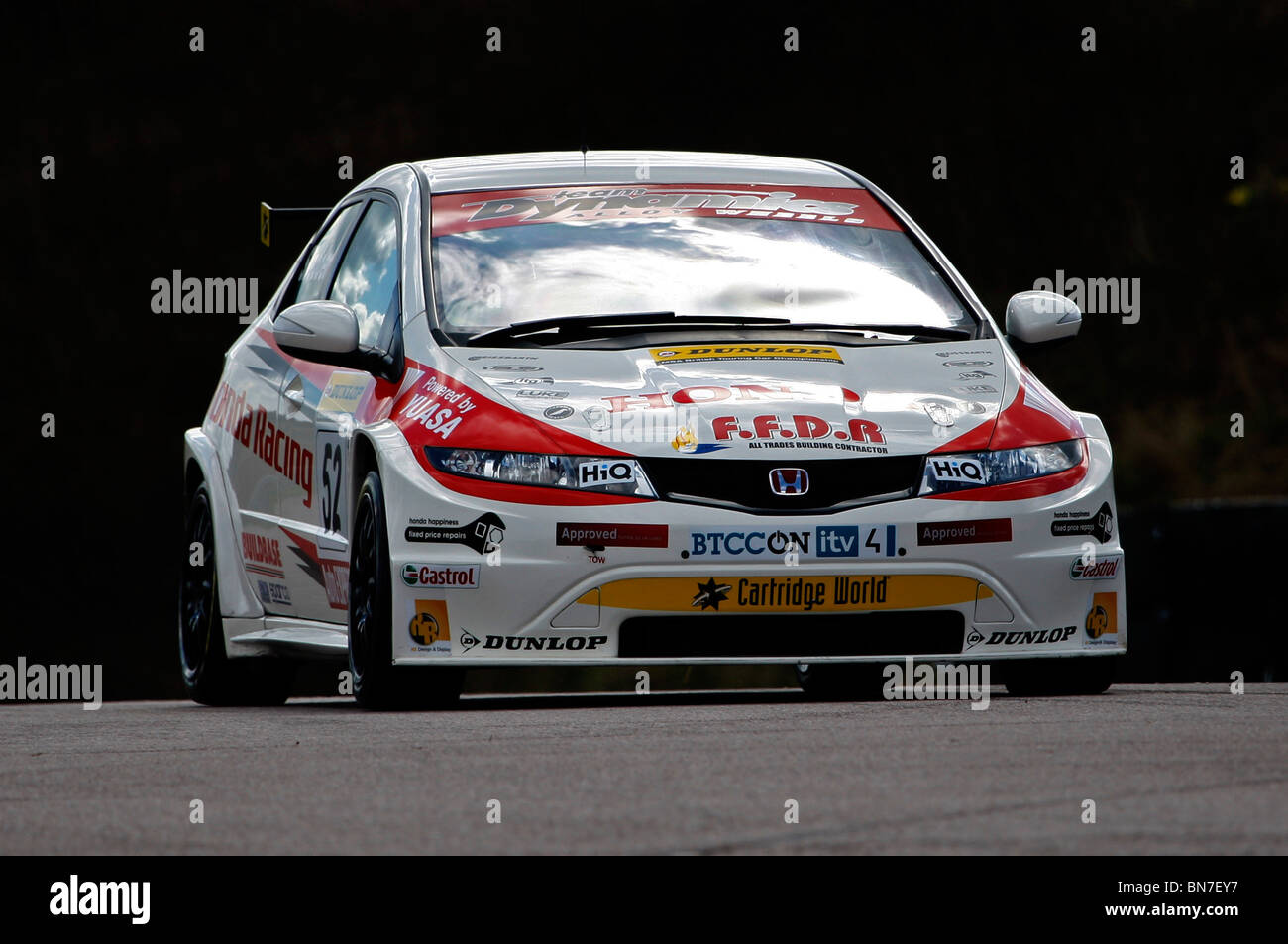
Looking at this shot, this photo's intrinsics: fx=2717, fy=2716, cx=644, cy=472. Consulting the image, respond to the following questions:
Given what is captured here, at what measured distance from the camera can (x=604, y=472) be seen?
760cm

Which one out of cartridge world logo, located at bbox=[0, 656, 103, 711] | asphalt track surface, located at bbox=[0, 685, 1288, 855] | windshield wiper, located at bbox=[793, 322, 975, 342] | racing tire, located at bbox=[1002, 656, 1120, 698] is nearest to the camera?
asphalt track surface, located at bbox=[0, 685, 1288, 855]

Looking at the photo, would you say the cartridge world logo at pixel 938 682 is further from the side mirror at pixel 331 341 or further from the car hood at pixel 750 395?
the side mirror at pixel 331 341

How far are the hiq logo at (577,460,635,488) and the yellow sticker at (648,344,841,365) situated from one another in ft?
1.62

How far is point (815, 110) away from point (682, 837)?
61.4ft

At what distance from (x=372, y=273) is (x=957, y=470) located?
232cm

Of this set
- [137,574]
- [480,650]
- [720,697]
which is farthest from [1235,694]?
[137,574]

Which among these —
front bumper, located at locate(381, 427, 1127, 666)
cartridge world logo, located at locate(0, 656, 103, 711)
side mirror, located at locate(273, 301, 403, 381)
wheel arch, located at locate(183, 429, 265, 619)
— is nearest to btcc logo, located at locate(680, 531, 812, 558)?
front bumper, located at locate(381, 427, 1127, 666)

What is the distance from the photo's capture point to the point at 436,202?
8.94 m

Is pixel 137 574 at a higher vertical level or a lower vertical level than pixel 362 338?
lower

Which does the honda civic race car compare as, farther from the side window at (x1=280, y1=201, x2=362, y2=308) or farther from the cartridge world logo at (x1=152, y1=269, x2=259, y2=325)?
the cartridge world logo at (x1=152, y1=269, x2=259, y2=325)

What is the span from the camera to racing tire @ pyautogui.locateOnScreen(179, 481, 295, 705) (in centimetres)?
989
